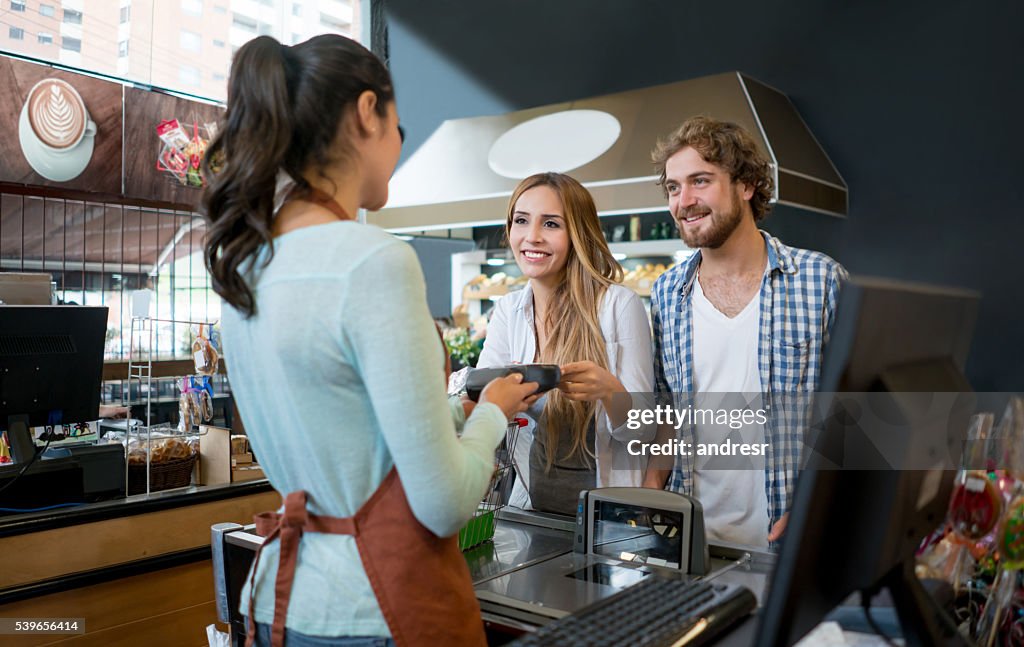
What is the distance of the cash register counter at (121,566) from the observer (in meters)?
2.17

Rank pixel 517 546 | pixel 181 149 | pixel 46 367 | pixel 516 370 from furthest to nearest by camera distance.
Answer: pixel 181 149, pixel 46 367, pixel 517 546, pixel 516 370

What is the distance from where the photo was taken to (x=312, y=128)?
1.02 m

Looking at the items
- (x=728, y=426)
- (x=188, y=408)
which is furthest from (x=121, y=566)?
(x=728, y=426)

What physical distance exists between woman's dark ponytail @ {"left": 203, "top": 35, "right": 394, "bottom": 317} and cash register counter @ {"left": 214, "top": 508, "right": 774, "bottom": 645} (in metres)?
0.59

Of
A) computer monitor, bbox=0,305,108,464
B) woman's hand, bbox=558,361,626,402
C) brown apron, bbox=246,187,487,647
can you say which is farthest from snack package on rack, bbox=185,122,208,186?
brown apron, bbox=246,187,487,647

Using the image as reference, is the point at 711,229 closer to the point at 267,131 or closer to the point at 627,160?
the point at 267,131

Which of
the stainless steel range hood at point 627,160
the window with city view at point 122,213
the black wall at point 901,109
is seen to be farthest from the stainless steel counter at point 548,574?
the black wall at point 901,109

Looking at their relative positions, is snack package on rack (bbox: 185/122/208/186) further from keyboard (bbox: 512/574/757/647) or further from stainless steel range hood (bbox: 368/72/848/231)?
keyboard (bbox: 512/574/757/647)

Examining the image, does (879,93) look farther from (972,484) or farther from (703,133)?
(972,484)

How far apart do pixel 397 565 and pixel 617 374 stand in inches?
45.4

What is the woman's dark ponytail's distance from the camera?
3.23 ft

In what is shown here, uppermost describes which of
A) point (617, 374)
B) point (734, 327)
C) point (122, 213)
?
point (122, 213)

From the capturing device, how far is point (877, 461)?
0.82 metres

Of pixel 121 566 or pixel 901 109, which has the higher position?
pixel 901 109
